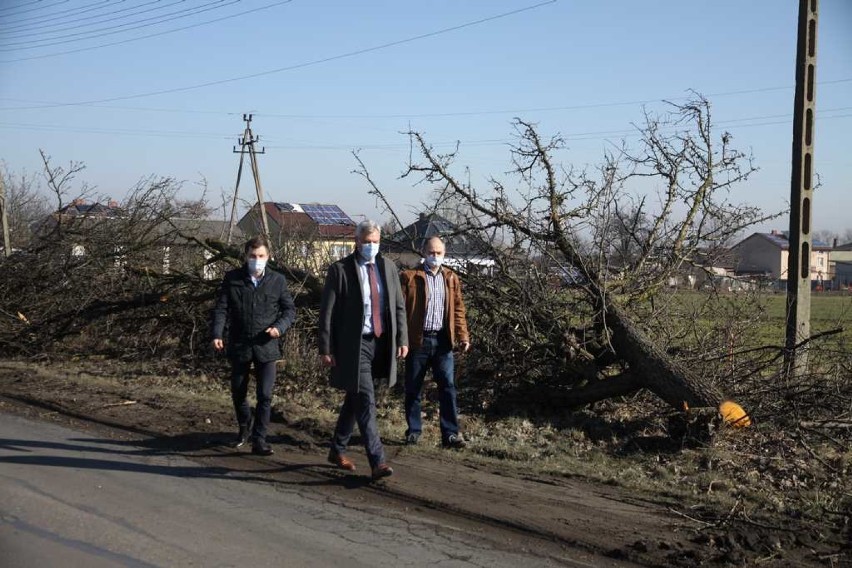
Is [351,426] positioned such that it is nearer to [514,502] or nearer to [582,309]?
[514,502]

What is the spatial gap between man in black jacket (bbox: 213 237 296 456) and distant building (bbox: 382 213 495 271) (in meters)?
3.12

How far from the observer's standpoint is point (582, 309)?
396 inches

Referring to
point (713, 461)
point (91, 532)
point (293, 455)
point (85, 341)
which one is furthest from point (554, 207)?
point (85, 341)

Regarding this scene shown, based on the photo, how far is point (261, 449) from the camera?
758 centimetres

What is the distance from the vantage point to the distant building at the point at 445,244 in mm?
10836

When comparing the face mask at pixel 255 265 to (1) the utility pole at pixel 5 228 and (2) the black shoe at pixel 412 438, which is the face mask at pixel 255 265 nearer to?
(2) the black shoe at pixel 412 438

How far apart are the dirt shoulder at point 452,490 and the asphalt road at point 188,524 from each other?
0.21 metres

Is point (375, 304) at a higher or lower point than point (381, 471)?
higher

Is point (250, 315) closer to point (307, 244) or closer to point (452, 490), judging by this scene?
point (452, 490)

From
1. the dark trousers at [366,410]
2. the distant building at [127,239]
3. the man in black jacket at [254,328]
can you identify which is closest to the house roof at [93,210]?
the distant building at [127,239]

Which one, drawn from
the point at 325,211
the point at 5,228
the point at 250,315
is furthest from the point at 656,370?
the point at 325,211

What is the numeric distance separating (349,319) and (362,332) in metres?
0.15

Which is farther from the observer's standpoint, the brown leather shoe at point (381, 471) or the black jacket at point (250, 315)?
the black jacket at point (250, 315)

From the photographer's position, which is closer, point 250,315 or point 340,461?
point 340,461
